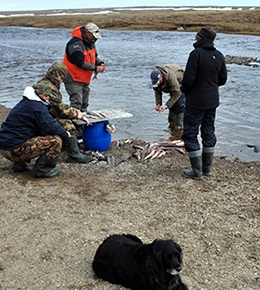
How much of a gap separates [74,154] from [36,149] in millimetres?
1201

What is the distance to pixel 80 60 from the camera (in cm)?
770

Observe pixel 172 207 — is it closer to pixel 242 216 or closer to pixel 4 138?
pixel 242 216

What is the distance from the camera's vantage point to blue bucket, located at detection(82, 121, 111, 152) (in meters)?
7.49

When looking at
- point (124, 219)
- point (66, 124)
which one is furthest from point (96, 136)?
point (124, 219)

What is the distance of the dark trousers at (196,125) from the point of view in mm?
5922

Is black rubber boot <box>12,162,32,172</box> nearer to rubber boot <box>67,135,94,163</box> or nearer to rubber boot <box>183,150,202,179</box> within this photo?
rubber boot <box>67,135,94,163</box>

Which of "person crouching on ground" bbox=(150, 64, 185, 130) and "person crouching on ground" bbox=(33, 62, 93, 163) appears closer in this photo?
"person crouching on ground" bbox=(33, 62, 93, 163)

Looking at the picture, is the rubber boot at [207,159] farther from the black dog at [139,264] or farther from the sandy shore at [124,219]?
the black dog at [139,264]

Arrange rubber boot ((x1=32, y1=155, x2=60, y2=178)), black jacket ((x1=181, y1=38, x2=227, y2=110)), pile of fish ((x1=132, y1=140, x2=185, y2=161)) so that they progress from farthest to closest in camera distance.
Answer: pile of fish ((x1=132, y1=140, x2=185, y2=161))
rubber boot ((x1=32, y1=155, x2=60, y2=178))
black jacket ((x1=181, y1=38, x2=227, y2=110))

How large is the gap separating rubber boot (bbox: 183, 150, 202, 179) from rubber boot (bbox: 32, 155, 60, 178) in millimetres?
2271

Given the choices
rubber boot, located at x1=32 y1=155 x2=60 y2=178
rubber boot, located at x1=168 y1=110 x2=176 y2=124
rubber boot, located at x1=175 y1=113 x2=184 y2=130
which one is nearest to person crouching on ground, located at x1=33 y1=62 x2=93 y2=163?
rubber boot, located at x1=32 y1=155 x2=60 y2=178

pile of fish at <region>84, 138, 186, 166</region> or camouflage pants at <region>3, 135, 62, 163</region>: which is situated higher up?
camouflage pants at <region>3, 135, 62, 163</region>

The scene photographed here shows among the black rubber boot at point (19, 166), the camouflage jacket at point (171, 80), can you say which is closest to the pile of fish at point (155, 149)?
the camouflage jacket at point (171, 80)

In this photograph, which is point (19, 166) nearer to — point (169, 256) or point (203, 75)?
point (203, 75)
